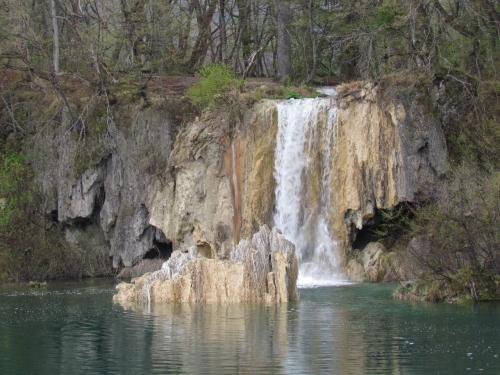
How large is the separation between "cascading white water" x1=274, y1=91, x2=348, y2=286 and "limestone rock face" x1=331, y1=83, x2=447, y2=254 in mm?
473

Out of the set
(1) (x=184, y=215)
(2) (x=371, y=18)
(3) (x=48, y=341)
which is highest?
(2) (x=371, y=18)

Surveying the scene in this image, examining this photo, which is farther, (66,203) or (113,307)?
(66,203)

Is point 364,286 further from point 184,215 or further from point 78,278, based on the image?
point 78,278

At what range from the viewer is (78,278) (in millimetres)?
37844

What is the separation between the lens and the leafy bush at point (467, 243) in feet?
80.5

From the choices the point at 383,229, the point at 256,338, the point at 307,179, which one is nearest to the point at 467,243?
the point at 256,338

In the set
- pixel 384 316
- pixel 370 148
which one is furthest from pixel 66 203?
pixel 384 316

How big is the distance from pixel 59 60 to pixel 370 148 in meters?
15.5

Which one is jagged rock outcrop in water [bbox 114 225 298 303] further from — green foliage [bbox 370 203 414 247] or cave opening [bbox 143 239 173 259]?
cave opening [bbox 143 239 173 259]

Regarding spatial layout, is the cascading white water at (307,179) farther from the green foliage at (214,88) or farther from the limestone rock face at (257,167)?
the green foliage at (214,88)

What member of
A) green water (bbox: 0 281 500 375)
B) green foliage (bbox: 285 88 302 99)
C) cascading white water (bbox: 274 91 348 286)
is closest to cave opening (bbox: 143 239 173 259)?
cascading white water (bbox: 274 91 348 286)

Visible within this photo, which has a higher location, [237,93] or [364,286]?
[237,93]

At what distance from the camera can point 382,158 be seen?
34312 mm

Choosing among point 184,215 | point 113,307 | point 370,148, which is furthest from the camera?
point 184,215
